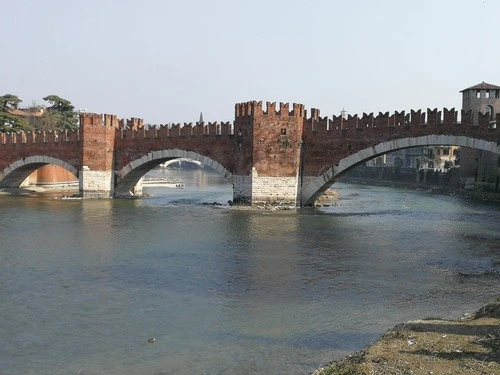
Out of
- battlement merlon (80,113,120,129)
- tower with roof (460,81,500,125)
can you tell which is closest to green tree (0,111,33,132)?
battlement merlon (80,113,120,129)

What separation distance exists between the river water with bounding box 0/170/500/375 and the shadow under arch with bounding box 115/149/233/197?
284 inches

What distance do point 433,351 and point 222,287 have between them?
6.39 m

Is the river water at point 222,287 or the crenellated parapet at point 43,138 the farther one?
the crenellated parapet at point 43,138

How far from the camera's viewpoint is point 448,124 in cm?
2430

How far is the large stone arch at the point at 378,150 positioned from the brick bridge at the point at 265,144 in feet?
0.13

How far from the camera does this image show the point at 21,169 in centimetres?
3978

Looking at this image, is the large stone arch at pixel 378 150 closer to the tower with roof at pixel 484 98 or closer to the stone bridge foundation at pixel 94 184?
the stone bridge foundation at pixel 94 184

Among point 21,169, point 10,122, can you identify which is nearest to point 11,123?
point 10,122

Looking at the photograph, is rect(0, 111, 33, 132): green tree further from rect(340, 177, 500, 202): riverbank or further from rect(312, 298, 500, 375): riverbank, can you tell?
rect(312, 298, 500, 375): riverbank

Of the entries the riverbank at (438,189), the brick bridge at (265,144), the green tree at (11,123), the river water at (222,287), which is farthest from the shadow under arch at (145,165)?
the green tree at (11,123)

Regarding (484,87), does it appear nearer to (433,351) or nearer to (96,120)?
(96,120)

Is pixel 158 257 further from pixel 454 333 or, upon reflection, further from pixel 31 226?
pixel 454 333

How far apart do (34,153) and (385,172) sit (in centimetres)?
3628

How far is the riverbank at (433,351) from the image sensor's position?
618 cm
